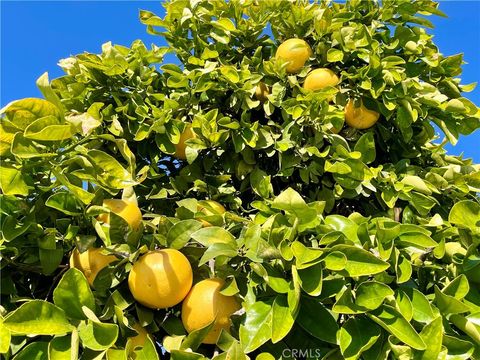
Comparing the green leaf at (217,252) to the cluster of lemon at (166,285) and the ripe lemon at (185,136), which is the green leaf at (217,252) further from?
the ripe lemon at (185,136)

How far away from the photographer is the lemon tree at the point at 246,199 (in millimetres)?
899

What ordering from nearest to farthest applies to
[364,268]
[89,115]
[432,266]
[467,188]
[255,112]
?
[364,268] < [432,266] < [89,115] < [467,188] < [255,112]

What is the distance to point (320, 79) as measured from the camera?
1478 mm

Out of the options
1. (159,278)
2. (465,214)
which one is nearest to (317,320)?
(159,278)

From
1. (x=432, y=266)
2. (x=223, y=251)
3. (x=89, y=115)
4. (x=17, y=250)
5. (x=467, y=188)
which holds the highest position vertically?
(x=467, y=188)

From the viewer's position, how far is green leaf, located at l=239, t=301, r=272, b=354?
2.91 ft

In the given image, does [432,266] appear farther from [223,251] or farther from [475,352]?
[223,251]

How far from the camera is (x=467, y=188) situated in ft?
4.64

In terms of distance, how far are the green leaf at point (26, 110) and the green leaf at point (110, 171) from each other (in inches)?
4.5

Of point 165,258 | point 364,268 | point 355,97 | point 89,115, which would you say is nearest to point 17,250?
point 165,258

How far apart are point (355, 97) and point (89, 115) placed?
30.7 inches

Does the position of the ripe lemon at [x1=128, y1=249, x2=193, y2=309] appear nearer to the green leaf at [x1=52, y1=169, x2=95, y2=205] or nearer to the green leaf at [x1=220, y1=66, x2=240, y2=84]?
the green leaf at [x1=52, y1=169, x2=95, y2=205]

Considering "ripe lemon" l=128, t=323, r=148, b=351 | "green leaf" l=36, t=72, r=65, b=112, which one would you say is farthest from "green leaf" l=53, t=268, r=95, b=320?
"green leaf" l=36, t=72, r=65, b=112

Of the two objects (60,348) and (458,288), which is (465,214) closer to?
(458,288)
